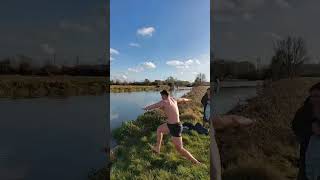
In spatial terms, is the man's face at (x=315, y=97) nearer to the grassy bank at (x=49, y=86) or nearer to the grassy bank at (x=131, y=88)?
the grassy bank at (x=131, y=88)

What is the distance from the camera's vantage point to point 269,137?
5.54m

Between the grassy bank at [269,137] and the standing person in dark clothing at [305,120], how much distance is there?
13cm

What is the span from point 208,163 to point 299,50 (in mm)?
1818

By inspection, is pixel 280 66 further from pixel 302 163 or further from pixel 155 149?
pixel 155 149

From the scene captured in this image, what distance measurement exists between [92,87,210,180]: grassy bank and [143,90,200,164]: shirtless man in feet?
0.21

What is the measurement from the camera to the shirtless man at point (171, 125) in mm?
5203

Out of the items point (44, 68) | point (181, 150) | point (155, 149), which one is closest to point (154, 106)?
point (155, 149)

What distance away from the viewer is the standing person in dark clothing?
198 inches

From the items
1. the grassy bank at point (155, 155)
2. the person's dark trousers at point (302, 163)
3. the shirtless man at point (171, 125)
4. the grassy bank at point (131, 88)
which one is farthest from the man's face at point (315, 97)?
the grassy bank at point (131, 88)

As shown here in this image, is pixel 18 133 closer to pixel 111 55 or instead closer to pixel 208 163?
pixel 111 55

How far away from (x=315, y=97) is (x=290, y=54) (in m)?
0.69

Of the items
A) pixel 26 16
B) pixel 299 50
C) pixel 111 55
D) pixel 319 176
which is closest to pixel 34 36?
pixel 26 16

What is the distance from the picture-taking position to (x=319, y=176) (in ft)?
16.1


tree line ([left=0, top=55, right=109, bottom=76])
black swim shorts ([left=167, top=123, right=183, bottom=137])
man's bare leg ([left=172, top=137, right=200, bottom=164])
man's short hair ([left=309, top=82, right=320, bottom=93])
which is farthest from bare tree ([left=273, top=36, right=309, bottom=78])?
tree line ([left=0, top=55, right=109, bottom=76])
